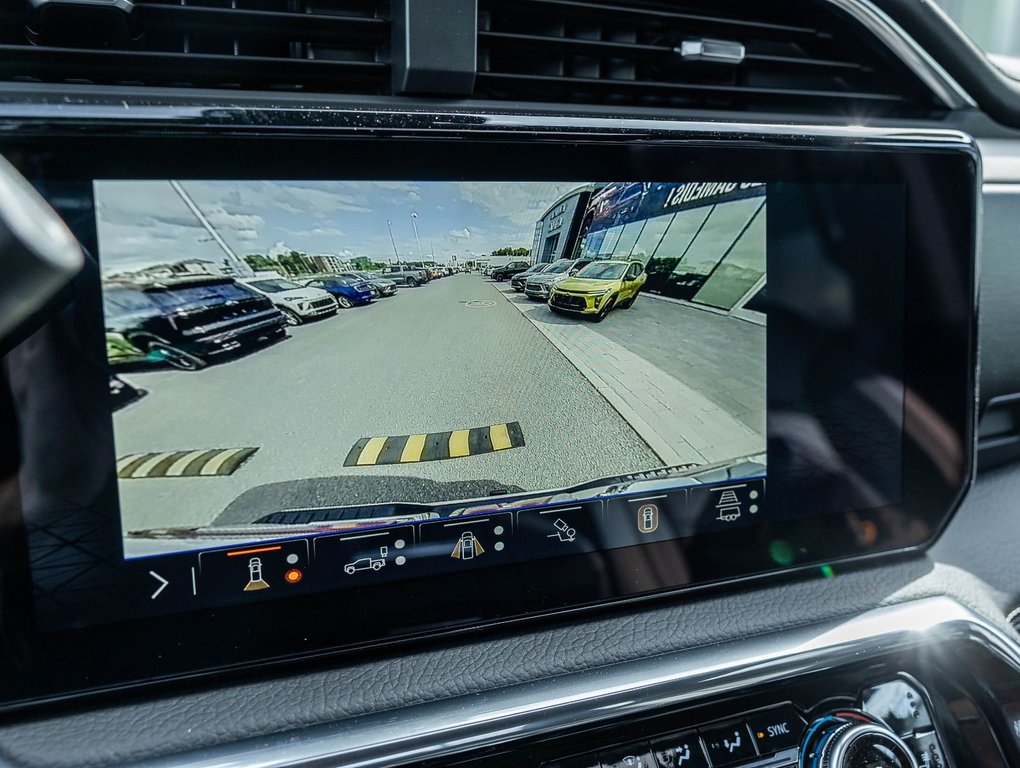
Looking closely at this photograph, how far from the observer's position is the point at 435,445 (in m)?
0.79

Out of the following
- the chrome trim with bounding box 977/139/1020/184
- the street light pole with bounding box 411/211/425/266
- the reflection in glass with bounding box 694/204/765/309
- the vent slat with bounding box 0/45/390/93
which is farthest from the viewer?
the chrome trim with bounding box 977/139/1020/184

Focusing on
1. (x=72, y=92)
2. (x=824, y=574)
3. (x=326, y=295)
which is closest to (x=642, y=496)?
(x=824, y=574)

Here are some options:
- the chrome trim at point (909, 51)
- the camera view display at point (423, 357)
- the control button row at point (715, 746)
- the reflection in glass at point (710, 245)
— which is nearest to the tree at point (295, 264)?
the camera view display at point (423, 357)

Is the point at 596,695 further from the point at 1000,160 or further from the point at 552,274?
the point at 1000,160

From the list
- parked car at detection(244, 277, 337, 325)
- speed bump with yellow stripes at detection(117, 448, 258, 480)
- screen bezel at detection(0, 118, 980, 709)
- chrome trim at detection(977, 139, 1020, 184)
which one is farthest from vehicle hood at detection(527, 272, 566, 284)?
chrome trim at detection(977, 139, 1020, 184)

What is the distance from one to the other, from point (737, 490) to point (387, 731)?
495mm

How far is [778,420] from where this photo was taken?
935 millimetres

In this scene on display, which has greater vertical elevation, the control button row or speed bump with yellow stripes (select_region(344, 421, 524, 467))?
speed bump with yellow stripes (select_region(344, 421, 524, 467))

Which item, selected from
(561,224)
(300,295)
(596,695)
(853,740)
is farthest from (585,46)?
(853,740)

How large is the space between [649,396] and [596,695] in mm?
337

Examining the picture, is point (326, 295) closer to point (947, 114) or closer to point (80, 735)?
point (80, 735)

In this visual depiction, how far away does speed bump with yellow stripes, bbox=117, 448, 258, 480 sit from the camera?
71 centimetres

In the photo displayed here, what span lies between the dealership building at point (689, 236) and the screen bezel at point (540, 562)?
2 centimetres

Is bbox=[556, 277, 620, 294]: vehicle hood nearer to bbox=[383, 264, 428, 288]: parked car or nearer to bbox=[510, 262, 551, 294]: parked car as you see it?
bbox=[510, 262, 551, 294]: parked car
